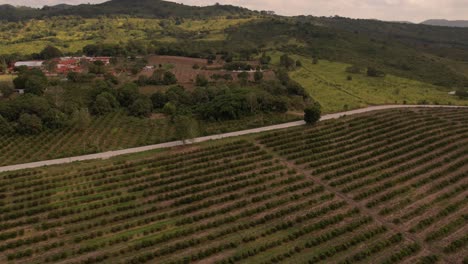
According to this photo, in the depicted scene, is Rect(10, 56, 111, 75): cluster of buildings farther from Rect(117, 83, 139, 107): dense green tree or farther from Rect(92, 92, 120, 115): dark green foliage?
Rect(92, 92, 120, 115): dark green foliage

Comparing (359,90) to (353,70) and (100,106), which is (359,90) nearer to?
(353,70)

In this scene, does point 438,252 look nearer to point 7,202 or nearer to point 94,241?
point 94,241

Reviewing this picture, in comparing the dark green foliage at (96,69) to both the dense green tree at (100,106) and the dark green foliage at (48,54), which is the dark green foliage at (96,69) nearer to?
the dense green tree at (100,106)

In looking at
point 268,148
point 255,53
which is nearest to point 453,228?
point 268,148

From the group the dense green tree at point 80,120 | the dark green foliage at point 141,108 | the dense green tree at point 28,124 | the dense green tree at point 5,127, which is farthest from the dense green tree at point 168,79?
the dense green tree at point 5,127

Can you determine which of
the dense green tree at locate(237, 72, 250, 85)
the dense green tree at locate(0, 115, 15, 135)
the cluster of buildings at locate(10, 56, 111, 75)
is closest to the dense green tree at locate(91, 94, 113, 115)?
the dense green tree at locate(0, 115, 15, 135)

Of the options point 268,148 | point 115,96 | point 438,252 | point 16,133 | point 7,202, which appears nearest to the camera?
point 438,252

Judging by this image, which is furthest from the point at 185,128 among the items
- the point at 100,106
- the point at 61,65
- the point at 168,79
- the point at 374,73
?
the point at 374,73
